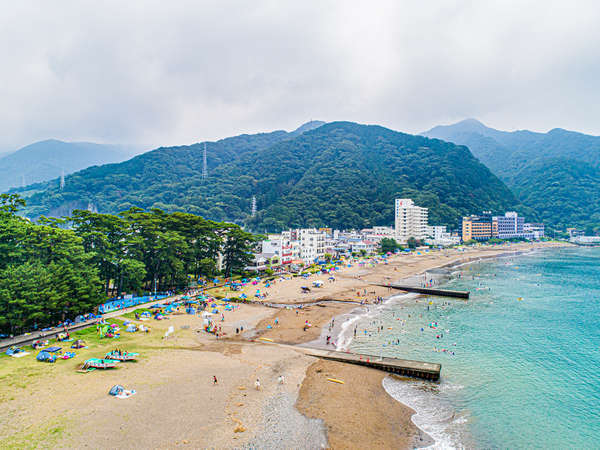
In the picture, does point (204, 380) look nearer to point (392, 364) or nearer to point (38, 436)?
point (38, 436)

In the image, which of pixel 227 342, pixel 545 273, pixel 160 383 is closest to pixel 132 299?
pixel 227 342

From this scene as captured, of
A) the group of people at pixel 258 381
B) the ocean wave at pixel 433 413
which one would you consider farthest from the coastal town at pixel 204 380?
the ocean wave at pixel 433 413

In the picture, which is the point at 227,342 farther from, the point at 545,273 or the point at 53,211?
the point at 53,211

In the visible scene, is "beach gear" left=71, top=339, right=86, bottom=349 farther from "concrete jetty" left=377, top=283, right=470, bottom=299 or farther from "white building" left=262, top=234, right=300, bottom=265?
"white building" left=262, top=234, right=300, bottom=265

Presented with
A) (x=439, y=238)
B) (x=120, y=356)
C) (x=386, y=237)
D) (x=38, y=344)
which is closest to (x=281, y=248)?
(x=120, y=356)

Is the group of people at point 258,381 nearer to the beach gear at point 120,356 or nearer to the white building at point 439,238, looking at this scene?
the beach gear at point 120,356

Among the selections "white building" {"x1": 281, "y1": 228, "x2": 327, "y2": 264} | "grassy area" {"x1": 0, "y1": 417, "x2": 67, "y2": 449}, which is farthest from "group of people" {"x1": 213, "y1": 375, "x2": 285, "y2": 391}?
"white building" {"x1": 281, "y1": 228, "x2": 327, "y2": 264}
